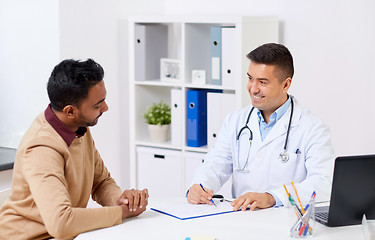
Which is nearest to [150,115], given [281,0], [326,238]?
[281,0]

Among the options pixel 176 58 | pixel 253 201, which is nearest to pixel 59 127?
pixel 253 201

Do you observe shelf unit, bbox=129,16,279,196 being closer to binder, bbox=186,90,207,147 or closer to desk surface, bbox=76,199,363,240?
binder, bbox=186,90,207,147

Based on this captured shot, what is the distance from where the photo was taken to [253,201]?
223cm

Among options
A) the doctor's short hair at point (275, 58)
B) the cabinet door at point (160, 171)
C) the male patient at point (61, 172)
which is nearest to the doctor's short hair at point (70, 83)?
the male patient at point (61, 172)

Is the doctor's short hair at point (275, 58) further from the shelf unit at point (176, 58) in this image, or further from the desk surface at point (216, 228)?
the shelf unit at point (176, 58)

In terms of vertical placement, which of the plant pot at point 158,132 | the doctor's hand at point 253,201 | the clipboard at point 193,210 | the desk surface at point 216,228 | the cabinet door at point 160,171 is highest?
the plant pot at point 158,132

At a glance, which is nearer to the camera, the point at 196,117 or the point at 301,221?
the point at 301,221

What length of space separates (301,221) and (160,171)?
2189 millimetres

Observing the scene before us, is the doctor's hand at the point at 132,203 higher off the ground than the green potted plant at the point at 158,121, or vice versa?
the green potted plant at the point at 158,121

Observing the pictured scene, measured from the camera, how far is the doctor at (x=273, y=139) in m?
2.53

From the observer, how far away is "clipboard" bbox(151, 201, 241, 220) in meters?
2.12

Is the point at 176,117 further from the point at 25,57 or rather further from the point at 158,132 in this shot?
the point at 25,57

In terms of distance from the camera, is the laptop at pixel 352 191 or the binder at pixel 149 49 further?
the binder at pixel 149 49

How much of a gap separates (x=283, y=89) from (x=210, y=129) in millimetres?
1218
